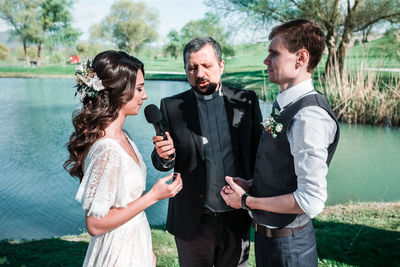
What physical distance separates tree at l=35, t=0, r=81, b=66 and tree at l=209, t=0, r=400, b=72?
42.3 meters

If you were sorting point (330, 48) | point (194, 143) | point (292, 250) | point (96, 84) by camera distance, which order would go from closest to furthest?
point (292, 250) → point (96, 84) → point (194, 143) → point (330, 48)

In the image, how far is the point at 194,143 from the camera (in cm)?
249

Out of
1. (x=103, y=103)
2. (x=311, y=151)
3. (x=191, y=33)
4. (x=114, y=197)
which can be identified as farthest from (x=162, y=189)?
(x=191, y=33)

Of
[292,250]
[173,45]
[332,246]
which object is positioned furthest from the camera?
[173,45]

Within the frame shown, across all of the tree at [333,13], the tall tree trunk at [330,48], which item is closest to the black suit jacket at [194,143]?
the tall tree trunk at [330,48]

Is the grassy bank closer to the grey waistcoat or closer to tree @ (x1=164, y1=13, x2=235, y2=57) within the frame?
the grey waistcoat

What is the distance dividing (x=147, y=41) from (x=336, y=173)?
177ft

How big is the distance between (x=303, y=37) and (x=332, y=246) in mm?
3366

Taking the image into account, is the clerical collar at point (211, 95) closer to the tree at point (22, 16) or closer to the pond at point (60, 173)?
the pond at point (60, 173)

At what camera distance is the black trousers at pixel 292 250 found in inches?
73.3

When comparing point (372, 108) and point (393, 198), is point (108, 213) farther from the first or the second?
point (372, 108)

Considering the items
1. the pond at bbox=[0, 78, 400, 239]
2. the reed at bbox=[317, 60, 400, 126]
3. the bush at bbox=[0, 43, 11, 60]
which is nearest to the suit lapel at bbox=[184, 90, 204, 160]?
the pond at bbox=[0, 78, 400, 239]

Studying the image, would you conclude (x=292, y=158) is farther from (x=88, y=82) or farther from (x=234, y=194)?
(x=88, y=82)

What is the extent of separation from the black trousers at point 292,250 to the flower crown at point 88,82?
137cm
